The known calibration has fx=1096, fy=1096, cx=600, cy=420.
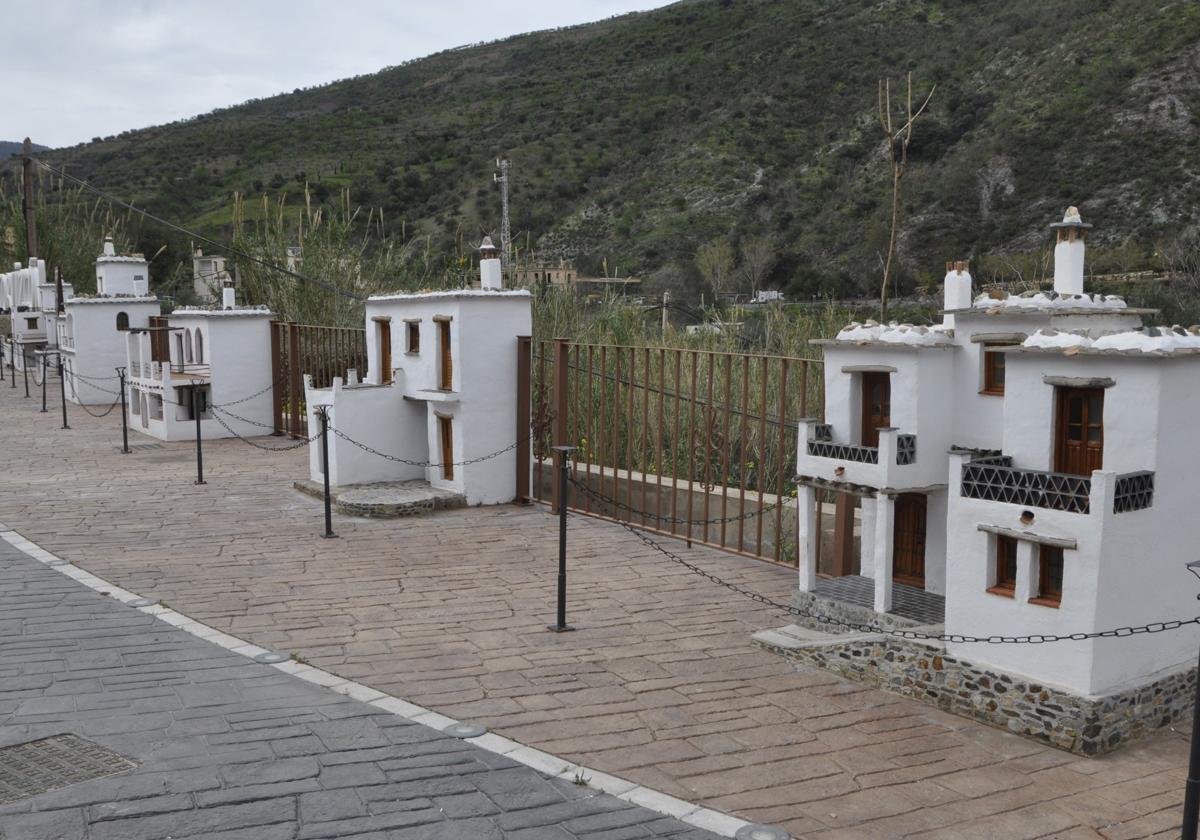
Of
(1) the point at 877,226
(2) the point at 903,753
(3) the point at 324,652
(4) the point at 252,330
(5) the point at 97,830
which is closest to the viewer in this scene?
(5) the point at 97,830

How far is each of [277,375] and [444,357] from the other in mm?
8756

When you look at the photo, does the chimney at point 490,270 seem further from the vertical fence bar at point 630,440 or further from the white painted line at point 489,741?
the white painted line at point 489,741

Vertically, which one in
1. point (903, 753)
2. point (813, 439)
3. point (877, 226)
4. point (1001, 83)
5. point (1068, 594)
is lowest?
point (903, 753)

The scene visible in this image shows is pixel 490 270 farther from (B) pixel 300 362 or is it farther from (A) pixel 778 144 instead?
(A) pixel 778 144

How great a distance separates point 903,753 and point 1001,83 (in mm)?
43479

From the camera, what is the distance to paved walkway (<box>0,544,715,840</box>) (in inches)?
234

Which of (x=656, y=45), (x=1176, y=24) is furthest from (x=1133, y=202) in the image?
(x=656, y=45)

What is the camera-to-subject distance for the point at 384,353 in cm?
1717

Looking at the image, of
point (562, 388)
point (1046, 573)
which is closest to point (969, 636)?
point (1046, 573)

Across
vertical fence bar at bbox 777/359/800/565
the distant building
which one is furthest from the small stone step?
the distant building

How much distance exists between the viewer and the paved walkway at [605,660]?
6.52 m

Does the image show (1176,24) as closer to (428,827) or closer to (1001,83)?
(1001,83)

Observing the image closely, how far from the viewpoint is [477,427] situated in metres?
15.3

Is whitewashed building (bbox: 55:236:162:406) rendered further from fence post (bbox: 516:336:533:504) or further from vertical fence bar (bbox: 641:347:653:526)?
vertical fence bar (bbox: 641:347:653:526)
